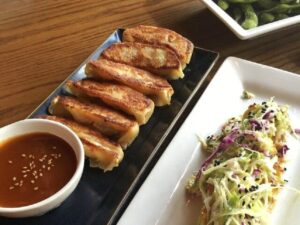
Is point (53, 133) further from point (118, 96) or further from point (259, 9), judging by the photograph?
point (259, 9)

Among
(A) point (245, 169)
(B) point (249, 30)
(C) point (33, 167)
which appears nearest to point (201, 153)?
(A) point (245, 169)

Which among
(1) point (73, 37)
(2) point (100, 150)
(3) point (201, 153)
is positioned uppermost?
(1) point (73, 37)

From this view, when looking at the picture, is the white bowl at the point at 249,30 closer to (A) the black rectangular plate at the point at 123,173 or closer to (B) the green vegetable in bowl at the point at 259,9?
(B) the green vegetable in bowl at the point at 259,9

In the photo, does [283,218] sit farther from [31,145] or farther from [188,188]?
[31,145]

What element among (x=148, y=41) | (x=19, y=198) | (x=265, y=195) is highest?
(x=148, y=41)

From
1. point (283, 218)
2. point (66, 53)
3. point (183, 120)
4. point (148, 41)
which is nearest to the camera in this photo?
point (283, 218)

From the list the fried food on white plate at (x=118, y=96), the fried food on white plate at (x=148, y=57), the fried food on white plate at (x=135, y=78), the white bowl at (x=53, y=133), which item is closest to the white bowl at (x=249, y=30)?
the fried food on white plate at (x=148, y=57)

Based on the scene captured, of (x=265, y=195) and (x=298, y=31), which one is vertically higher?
(x=298, y=31)

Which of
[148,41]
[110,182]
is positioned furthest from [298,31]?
[110,182]
